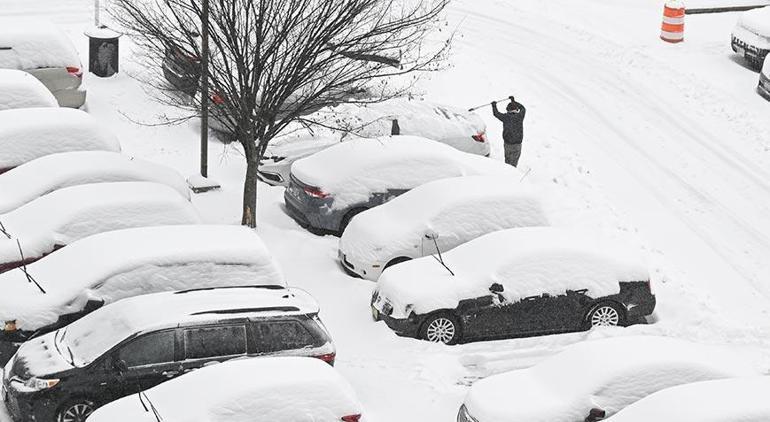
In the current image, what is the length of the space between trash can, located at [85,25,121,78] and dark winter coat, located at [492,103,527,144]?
794 cm

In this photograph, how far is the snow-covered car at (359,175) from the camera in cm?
1795

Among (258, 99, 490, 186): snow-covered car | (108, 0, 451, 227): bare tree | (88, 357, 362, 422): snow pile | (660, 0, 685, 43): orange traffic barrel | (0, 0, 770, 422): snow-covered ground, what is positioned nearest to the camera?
(88, 357, 362, 422): snow pile

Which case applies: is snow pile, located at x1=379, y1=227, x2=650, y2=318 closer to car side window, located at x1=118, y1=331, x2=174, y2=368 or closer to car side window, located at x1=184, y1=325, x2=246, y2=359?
car side window, located at x1=184, y1=325, x2=246, y2=359

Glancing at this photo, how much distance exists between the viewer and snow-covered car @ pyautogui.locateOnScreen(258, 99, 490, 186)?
19.9 metres

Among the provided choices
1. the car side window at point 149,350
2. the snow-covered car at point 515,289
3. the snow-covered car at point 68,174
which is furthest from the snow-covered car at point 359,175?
the car side window at point 149,350

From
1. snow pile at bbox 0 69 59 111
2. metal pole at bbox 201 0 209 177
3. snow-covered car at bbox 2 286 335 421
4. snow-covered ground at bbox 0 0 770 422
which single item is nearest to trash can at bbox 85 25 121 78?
snow-covered ground at bbox 0 0 770 422

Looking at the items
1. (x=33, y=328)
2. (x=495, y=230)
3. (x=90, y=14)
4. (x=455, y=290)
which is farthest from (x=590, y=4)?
(x=33, y=328)

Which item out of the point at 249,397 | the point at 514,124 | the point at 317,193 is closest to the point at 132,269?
the point at 249,397

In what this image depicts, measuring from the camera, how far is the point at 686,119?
2433 centimetres

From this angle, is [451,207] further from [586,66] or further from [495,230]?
[586,66]

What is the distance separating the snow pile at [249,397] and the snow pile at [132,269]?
2551 millimetres

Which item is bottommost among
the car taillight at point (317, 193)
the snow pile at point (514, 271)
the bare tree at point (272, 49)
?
the car taillight at point (317, 193)

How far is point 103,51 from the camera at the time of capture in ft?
77.8

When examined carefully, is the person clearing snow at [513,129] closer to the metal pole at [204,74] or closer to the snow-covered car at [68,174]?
the metal pole at [204,74]
